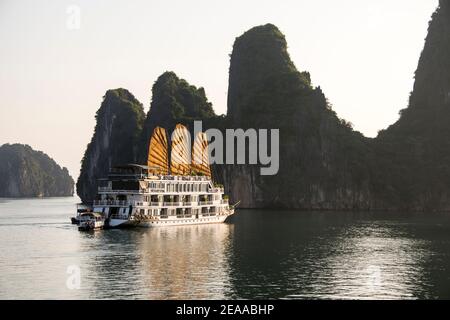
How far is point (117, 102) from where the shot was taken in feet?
627

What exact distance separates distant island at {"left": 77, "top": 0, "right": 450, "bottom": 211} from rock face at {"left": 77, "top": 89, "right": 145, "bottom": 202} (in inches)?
715

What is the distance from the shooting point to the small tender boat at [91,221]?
6931 cm

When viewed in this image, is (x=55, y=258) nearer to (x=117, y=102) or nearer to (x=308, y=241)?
(x=308, y=241)

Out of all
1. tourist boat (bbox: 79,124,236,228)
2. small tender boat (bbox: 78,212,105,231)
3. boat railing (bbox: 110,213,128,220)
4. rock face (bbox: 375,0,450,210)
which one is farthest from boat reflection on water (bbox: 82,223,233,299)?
rock face (bbox: 375,0,450,210)

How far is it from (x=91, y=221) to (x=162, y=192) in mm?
9751

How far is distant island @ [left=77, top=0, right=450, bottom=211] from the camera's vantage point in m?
136

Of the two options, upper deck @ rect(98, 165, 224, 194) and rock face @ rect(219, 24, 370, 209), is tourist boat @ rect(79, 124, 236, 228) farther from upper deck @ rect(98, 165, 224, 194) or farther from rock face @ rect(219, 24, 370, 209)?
rock face @ rect(219, 24, 370, 209)

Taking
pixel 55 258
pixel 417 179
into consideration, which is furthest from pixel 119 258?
pixel 417 179

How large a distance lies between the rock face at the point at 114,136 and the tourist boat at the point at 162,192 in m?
93.4

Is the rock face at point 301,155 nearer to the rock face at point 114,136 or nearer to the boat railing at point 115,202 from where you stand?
the rock face at point 114,136

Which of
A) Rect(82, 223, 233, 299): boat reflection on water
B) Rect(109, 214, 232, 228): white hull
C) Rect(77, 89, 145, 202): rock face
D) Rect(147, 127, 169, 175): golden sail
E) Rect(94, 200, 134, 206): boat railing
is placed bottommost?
Rect(82, 223, 233, 299): boat reflection on water

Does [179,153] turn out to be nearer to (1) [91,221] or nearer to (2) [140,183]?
(2) [140,183]

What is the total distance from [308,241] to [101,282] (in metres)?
28.4
